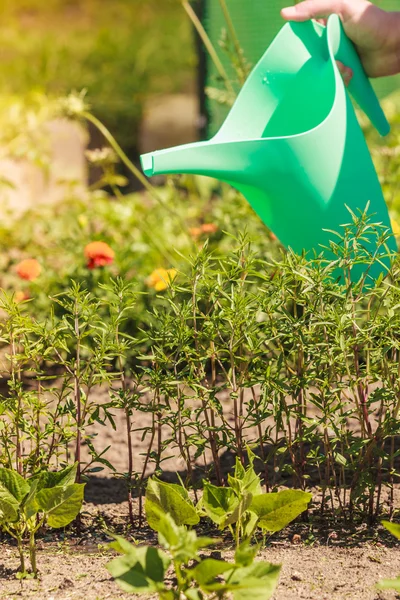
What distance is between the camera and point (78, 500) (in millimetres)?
1485

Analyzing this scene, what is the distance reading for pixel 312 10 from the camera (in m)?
1.95

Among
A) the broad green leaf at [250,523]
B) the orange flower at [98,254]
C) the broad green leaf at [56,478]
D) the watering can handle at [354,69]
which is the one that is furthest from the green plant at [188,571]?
the orange flower at [98,254]

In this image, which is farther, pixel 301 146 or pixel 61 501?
pixel 301 146

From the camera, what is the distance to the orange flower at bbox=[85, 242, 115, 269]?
2.73 metres

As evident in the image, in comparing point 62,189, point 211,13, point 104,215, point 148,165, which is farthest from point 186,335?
point 62,189

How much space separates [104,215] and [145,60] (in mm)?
3493

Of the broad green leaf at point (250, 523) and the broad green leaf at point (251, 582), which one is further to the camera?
the broad green leaf at point (250, 523)

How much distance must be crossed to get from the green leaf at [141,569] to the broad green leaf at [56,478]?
288 mm

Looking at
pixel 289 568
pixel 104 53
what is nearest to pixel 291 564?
pixel 289 568

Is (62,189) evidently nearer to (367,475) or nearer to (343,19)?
(343,19)

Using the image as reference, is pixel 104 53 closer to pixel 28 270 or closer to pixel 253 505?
pixel 28 270

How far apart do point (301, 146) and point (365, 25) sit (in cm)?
44

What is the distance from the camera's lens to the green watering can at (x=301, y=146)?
175 cm

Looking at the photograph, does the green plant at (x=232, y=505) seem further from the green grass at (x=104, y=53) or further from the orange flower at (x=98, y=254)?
the green grass at (x=104, y=53)
